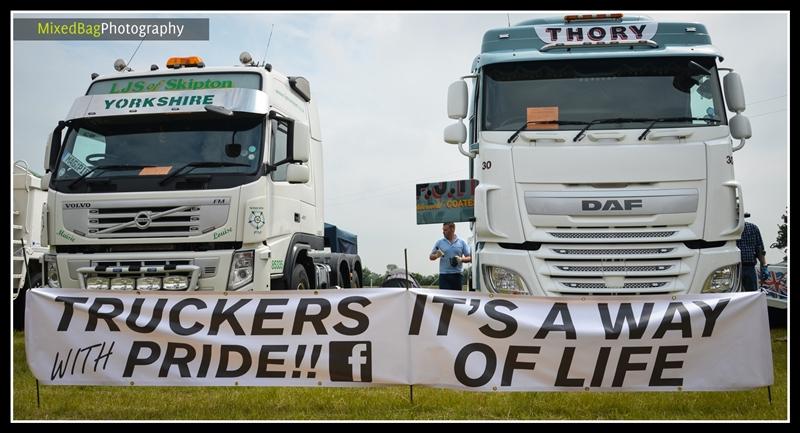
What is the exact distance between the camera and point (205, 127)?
929 centimetres

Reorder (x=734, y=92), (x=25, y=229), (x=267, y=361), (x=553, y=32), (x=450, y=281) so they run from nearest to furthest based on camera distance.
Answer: (x=267, y=361) → (x=734, y=92) → (x=553, y=32) → (x=450, y=281) → (x=25, y=229)

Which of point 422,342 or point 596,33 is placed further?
point 596,33

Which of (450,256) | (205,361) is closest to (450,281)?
(450,256)

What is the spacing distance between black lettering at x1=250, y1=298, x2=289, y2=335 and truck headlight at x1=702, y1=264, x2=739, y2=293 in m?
4.31

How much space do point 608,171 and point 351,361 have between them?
132 inches

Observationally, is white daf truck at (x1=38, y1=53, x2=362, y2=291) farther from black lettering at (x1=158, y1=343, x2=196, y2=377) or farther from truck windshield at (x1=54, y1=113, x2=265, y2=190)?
black lettering at (x1=158, y1=343, x2=196, y2=377)

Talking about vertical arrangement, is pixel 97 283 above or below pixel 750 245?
below

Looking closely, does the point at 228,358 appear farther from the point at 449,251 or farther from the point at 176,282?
the point at 449,251

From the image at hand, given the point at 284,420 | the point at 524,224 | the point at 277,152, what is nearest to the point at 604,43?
the point at 524,224

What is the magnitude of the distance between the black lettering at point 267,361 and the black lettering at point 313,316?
181 millimetres

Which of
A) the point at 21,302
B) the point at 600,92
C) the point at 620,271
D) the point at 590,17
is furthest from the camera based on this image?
the point at 21,302

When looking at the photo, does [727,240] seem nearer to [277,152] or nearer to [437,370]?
[437,370]

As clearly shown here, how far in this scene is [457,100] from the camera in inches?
345

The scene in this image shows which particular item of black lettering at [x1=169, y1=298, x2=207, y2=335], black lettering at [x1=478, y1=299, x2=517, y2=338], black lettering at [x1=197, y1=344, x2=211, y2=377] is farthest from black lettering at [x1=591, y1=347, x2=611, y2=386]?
black lettering at [x1=169, y1=298, x2=207, y2=335]
